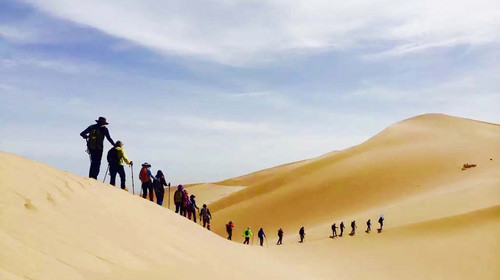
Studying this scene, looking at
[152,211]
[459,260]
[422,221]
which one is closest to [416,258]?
[459,260]

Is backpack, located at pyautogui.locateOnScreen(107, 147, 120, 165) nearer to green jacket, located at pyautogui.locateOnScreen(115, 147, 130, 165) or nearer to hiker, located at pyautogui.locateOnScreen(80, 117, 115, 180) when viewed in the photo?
green jacket, located at pyautogui.locateOnScreen(115, 147, 130, 165)

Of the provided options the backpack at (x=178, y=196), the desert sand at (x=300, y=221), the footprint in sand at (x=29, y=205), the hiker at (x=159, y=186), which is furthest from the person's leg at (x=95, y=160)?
the backpack at (x=178, y=196)

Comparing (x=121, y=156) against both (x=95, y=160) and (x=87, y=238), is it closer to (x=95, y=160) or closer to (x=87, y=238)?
(x=95, y=160)

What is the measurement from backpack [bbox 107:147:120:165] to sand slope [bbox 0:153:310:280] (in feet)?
6.61

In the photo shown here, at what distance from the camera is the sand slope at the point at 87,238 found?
16.4 feet

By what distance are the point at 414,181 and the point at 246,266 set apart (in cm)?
2532

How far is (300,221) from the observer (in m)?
31.2

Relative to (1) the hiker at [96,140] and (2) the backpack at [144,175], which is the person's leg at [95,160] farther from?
(2) the backpack at [144,175]

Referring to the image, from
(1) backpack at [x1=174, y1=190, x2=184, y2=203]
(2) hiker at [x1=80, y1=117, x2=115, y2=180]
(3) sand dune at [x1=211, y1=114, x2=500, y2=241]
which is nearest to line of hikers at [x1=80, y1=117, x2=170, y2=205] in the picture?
(2) hiker at [x1=80, y1=117, x2=115, y2=180]

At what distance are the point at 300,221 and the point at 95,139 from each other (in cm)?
2292

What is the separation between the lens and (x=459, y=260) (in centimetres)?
1450

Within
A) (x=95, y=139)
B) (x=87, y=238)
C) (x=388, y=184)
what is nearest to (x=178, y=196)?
(x=95, y=139)

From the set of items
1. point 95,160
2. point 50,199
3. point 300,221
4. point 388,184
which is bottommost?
point 50,199

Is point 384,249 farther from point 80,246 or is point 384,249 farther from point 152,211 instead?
point 80,246
